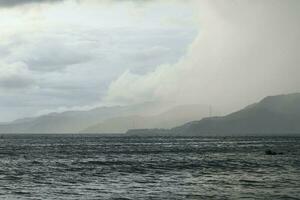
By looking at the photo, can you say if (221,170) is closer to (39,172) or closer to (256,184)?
(256,184)

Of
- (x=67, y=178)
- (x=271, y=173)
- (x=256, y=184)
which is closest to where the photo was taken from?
(x=256, y=184)

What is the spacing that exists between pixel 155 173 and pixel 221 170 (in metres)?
10.1

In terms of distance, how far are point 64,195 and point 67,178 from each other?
1597 centimetres

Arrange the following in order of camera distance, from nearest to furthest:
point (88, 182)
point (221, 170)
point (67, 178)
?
point (88, 182), point (67, 178), point (221, 170)

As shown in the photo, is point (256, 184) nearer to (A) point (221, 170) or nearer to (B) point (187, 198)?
(B) point (187, 198)

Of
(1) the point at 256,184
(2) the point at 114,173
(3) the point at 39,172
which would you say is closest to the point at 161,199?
(1) the point at 256,184

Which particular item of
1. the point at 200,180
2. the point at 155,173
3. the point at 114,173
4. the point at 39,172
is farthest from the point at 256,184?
the point at 39,172

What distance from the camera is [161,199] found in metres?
42.0

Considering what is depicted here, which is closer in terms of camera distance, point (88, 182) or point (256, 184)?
point (256, 184)

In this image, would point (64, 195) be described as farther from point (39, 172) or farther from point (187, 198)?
point (39, 172)

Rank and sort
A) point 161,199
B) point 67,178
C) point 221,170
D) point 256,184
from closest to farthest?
point 161,199, point 256,184, point 67,178, point 221,170

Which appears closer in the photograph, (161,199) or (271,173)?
(161,199)

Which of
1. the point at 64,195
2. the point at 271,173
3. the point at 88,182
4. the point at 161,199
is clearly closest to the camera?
the point at 161,199

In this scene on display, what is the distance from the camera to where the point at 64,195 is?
4506 cm
